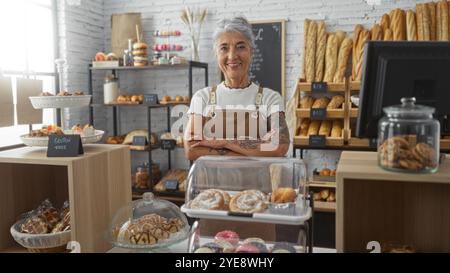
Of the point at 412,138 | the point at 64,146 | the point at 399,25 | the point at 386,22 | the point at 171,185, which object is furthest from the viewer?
the point at 171,185

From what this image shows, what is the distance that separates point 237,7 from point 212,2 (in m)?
0.27

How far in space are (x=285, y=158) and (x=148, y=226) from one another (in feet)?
1.82

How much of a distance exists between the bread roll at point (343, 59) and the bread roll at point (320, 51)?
0.48 ft

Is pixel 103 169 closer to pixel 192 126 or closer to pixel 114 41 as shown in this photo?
pixel 192 126

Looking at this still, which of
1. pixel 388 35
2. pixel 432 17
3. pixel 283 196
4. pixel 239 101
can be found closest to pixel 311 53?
pixel 388 35

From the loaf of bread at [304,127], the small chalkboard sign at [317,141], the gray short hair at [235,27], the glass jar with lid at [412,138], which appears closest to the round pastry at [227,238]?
the glass jar with lid at [412,138]

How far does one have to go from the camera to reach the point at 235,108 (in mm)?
2221

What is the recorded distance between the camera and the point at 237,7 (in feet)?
14.4

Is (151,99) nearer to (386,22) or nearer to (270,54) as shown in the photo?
(270,54)

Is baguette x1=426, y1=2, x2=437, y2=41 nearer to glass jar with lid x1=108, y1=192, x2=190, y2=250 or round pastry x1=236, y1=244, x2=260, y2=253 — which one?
glass jar with lid x1=108, y1=192, x2=190, y2=250

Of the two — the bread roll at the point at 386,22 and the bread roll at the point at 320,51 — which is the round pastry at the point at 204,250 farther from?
the bread roll at the point at 386,22

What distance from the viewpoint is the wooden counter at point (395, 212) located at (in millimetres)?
1403

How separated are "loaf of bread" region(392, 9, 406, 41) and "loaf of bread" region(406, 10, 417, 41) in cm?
5
